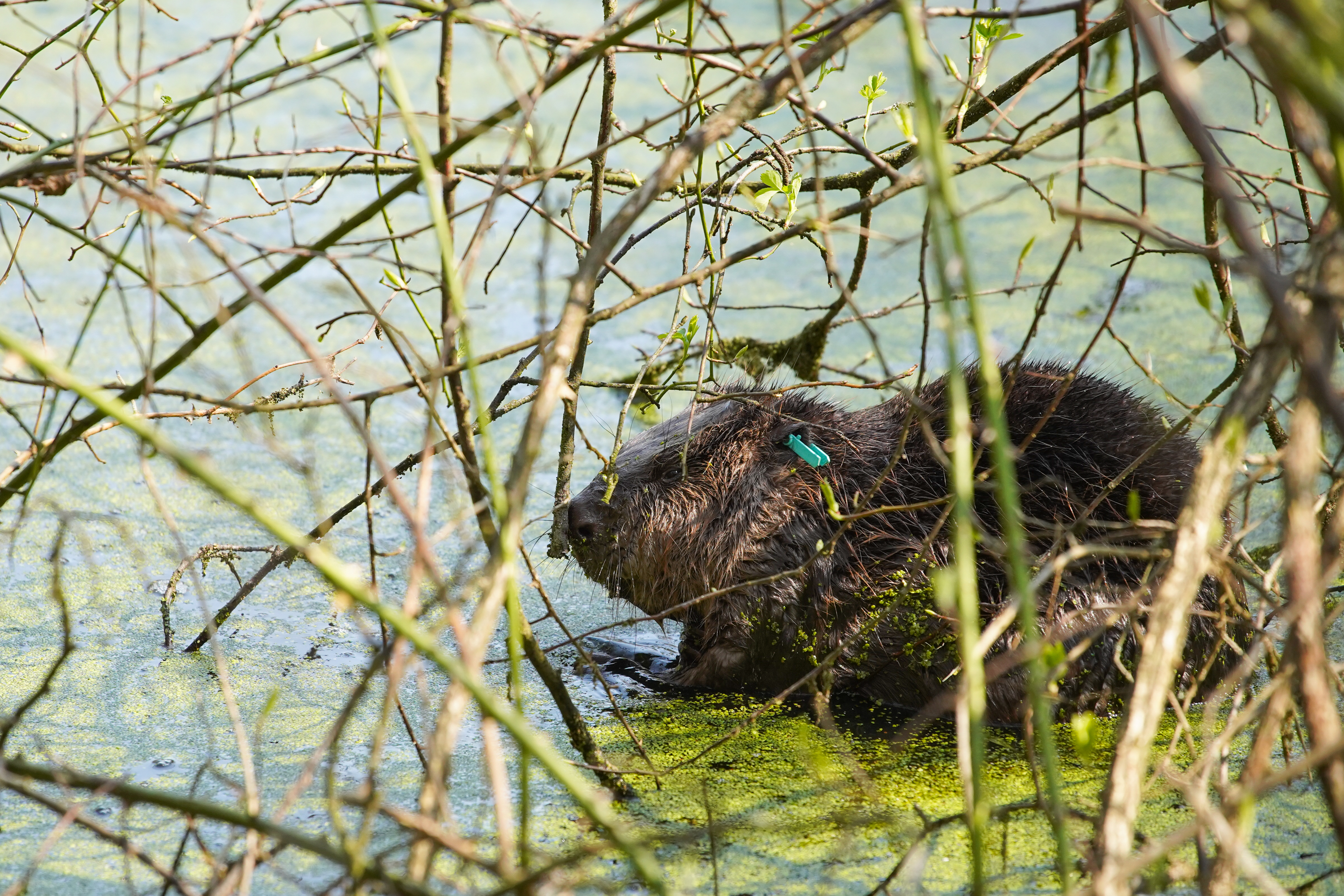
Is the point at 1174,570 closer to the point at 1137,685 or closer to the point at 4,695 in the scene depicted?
the point at 1137,685

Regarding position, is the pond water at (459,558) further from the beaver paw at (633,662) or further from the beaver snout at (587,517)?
the beaver snout at (587,517)

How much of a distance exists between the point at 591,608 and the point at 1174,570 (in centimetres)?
242

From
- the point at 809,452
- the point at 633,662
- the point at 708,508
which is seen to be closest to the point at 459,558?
the point at 633,662

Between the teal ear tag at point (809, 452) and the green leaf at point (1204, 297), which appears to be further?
the teal ear tag at point (809, 452)

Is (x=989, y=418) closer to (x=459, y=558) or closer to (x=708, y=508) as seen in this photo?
(x=708, y=508)

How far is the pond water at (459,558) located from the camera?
2.29m

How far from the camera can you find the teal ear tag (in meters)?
3.02

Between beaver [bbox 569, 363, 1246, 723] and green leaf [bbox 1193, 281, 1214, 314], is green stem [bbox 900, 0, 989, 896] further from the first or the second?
beaver [bbox 569, 363, 1246, 723]

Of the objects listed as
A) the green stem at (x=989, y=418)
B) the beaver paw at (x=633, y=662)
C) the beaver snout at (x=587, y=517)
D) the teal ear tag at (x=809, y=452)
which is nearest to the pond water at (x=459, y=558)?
the beaver paw at (x=633, y=662)

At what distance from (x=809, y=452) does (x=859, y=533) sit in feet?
0.76

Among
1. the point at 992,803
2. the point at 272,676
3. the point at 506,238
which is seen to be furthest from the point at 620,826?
the point at 506,238

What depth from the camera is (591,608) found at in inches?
142

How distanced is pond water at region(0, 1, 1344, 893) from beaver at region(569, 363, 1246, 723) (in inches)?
5.1

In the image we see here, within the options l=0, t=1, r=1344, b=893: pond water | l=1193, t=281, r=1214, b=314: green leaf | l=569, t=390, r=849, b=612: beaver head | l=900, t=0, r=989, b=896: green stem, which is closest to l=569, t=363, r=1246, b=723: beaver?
l=569, t=390, r=849, b=612: beaver head
